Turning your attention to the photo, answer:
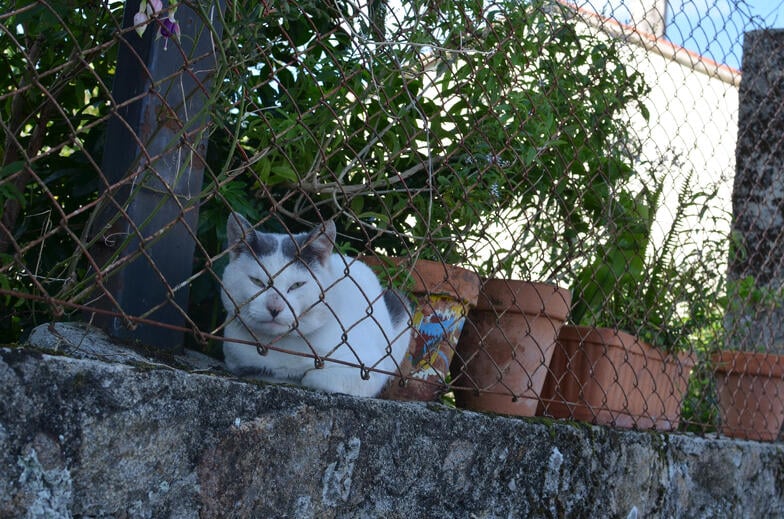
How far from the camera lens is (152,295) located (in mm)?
1761

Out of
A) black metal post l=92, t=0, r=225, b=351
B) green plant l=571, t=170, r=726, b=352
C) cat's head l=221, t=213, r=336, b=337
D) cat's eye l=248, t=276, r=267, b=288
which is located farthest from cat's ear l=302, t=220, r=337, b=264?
green plant l=571, t=170, r=726, b=352

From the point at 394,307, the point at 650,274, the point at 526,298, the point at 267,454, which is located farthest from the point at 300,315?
the point at 650,274

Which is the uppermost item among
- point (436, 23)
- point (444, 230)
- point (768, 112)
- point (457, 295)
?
point (768, 112)

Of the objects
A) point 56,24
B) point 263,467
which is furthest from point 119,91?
point 263,467

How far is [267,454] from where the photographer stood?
5.13ft

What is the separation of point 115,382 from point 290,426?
384 millimetres

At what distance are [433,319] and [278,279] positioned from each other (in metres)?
0.54

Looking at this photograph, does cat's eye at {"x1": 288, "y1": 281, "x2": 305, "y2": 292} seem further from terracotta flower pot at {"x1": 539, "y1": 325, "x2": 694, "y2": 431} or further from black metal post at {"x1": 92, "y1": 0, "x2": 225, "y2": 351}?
terracotta flower pot at {"x1": 539, "y1": 325, "x2": 694, "y2": 431}

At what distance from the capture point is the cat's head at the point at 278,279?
6.26ft

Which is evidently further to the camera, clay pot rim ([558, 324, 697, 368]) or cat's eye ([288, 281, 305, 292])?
clay pot rim ([558, 324, 697, 368])

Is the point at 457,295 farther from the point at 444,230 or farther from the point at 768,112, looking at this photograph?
the point at 768,112

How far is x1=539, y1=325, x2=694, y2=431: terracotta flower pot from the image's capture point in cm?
261

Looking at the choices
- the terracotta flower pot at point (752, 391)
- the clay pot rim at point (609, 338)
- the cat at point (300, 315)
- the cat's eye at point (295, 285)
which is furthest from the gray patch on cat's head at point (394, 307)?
the terracotta flower pot at point (752, 391)

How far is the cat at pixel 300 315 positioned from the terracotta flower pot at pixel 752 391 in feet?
6.21
